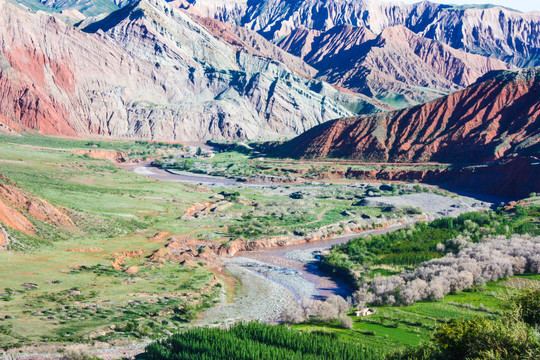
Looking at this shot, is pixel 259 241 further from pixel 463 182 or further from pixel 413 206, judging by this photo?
pixel 463 182

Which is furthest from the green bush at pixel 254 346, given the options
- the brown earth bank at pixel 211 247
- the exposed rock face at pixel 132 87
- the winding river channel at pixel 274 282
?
the exposed rock face at pixel 132 87

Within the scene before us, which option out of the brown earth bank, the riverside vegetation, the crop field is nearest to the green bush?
the riverside vegetation

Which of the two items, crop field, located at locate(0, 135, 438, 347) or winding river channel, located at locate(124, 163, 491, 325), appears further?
winding river channel, located at locate(124, 163, 491, 325)

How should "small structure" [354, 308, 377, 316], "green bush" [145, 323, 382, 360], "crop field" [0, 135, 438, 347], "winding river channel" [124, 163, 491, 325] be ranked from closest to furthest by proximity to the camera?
"green bush" [145, 323, 382, 360], "crop field" [0, 135, 438, 347], "small structure" [354, 308, 377, 316], "winding river channel" [124, 163, 491, 325]

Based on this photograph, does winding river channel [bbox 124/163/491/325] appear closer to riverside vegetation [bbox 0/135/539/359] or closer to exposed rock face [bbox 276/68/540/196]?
riverside vegetation [bbox 0/135/539/359]

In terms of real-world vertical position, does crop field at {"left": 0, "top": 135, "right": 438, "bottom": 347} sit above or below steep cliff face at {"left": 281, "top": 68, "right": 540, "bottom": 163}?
below

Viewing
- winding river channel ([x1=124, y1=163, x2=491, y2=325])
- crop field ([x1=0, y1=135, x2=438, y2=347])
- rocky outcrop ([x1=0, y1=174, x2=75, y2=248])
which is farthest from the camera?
rocky outcrop ([x1=0, y1=174, x2=75, y2=248])

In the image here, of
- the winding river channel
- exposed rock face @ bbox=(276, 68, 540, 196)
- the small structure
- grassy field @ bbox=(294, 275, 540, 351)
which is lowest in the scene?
the winding river channel
